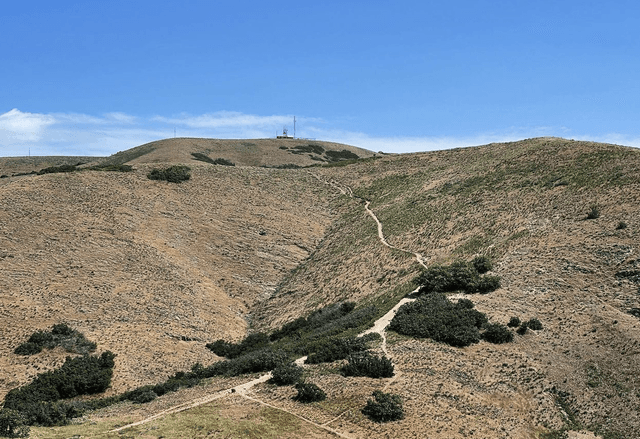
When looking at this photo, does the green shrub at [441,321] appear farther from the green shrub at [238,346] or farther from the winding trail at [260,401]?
the green shrub at [238,346]

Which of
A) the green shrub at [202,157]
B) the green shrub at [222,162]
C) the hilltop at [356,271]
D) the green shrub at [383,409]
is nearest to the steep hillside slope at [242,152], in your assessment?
the green shrub at [202,157]

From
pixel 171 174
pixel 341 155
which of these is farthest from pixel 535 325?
pixel 341 155

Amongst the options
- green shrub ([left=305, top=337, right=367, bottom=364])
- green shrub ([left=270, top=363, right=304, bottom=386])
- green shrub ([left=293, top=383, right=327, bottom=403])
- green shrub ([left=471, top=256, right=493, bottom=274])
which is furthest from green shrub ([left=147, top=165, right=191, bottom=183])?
green shrub ([left=293, top=383, right=327, bottom=403])

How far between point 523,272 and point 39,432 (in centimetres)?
2731

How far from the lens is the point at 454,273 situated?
116 feet

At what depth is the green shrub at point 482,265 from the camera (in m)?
36.4

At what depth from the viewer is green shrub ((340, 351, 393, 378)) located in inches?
992

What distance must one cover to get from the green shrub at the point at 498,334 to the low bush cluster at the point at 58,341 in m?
22.8

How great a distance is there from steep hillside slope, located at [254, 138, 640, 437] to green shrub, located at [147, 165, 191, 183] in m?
19.8

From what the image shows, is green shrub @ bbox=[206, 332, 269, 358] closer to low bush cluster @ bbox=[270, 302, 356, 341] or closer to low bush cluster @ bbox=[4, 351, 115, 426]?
low bush cluster @ bbox=[270, 302, 356, 341]

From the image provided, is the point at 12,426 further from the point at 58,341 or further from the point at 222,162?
the point at 222,162

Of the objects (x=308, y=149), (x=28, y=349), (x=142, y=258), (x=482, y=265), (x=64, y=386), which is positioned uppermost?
(x=308, y=149)

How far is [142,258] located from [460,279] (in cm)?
2616

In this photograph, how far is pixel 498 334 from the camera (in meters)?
28.5
